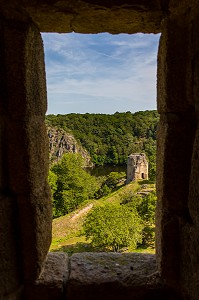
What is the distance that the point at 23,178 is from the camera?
227cm

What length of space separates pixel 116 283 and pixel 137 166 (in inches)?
1445

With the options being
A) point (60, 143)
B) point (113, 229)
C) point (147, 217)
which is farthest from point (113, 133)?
point (113, 229)

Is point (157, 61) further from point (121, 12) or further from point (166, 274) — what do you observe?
point (166, 274)

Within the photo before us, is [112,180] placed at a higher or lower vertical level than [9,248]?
Answer: lower

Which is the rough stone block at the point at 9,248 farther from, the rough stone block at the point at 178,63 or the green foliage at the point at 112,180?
the green foliage at the point at 112,180

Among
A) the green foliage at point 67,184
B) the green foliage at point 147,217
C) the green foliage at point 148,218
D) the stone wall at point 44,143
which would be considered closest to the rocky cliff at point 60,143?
the green foliage at point 67,184

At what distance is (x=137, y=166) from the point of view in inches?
1528

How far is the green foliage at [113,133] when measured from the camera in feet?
137

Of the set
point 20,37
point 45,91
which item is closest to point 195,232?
point 45,91

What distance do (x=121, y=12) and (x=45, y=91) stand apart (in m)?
0.82

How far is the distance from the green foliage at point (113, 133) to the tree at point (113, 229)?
65.0ft

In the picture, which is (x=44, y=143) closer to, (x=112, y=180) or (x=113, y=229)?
(x=113, y=229)

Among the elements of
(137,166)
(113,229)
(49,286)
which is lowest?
(113,229)

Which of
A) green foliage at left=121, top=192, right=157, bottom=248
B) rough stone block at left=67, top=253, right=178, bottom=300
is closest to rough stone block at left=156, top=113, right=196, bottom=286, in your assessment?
rough stone block at left=67, top=253, right=178, bottom=300
